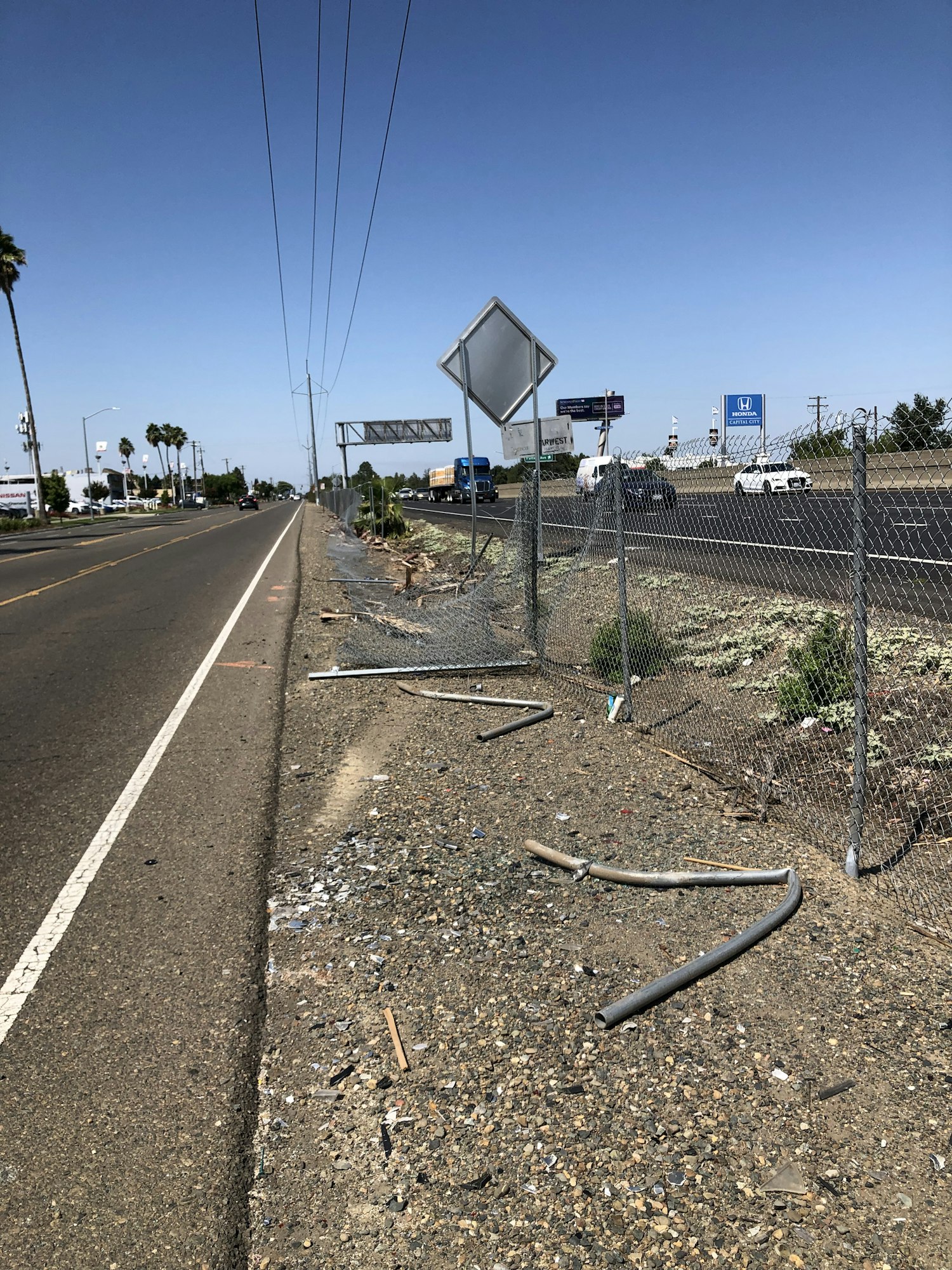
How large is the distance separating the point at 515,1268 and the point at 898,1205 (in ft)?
3.25

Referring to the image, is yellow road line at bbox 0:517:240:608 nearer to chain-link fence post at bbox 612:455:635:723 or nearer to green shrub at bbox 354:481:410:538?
green shrub at bbox 354:481:410:538

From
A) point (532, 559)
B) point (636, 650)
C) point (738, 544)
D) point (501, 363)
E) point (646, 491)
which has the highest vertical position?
point (501, 363)

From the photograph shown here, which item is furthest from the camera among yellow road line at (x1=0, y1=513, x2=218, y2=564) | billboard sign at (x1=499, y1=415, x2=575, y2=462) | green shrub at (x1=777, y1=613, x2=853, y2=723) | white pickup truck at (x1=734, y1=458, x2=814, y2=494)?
yellow road line at (x1=0, y1=513, x2=218, y2=564)

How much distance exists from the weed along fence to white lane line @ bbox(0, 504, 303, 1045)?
270cm

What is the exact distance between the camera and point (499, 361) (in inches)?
429

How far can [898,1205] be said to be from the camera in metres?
2.38

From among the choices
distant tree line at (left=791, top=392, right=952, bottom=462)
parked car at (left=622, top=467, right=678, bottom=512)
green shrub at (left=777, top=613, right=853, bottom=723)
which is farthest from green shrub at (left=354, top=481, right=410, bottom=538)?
distant tree line at (left=791, top=392, right=952, bottom=462)

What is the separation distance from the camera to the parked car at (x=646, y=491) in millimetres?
7992

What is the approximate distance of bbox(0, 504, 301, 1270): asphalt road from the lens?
96.8 inches

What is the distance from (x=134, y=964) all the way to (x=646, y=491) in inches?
233

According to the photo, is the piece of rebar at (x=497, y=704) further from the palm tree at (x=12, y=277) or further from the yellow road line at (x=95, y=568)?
the palm tree at (x=12, y=277)

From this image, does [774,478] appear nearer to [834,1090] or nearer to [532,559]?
[532,559]

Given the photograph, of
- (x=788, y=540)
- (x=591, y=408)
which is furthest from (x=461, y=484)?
(x=788, y=540)

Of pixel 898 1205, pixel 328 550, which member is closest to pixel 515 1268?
pixel 898 1205
